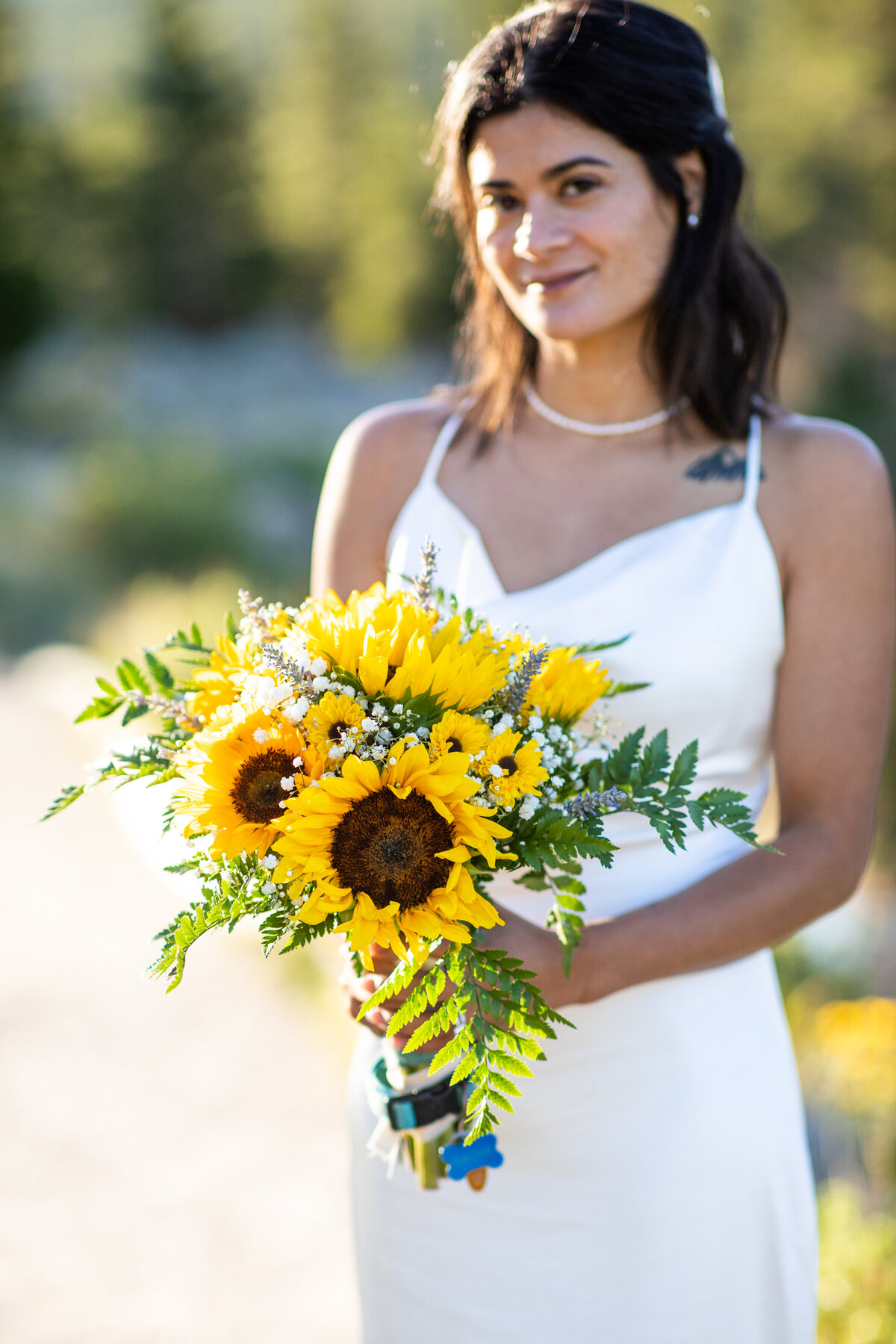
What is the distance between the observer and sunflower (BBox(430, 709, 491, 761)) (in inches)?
Result: 53.2

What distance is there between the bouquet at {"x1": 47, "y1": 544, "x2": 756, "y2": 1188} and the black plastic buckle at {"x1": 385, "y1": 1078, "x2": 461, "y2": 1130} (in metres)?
0.36

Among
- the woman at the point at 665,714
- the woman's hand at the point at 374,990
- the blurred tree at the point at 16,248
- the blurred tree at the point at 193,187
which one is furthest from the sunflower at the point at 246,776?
the blurred tree at the point at 193,187

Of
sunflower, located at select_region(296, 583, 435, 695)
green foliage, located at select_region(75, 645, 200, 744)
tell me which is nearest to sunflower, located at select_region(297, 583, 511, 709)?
sunflower, located at select_region(296, 583, 435, 695)

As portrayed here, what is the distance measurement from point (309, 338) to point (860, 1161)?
42.5 m

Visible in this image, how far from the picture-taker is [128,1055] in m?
4.82

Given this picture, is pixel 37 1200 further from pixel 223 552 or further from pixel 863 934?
pixel 223 552

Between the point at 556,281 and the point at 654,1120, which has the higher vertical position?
the point at 556,281

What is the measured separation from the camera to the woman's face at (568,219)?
2.00m

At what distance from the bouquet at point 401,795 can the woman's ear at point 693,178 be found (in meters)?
1.04

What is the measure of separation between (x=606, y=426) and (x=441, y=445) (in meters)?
0.33

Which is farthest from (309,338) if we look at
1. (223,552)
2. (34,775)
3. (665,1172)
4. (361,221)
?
(665,1172)

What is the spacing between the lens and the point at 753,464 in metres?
2.10

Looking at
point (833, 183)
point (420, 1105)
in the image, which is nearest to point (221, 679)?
point (420, 1105)

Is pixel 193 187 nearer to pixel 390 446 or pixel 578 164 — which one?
pixel 390 446
